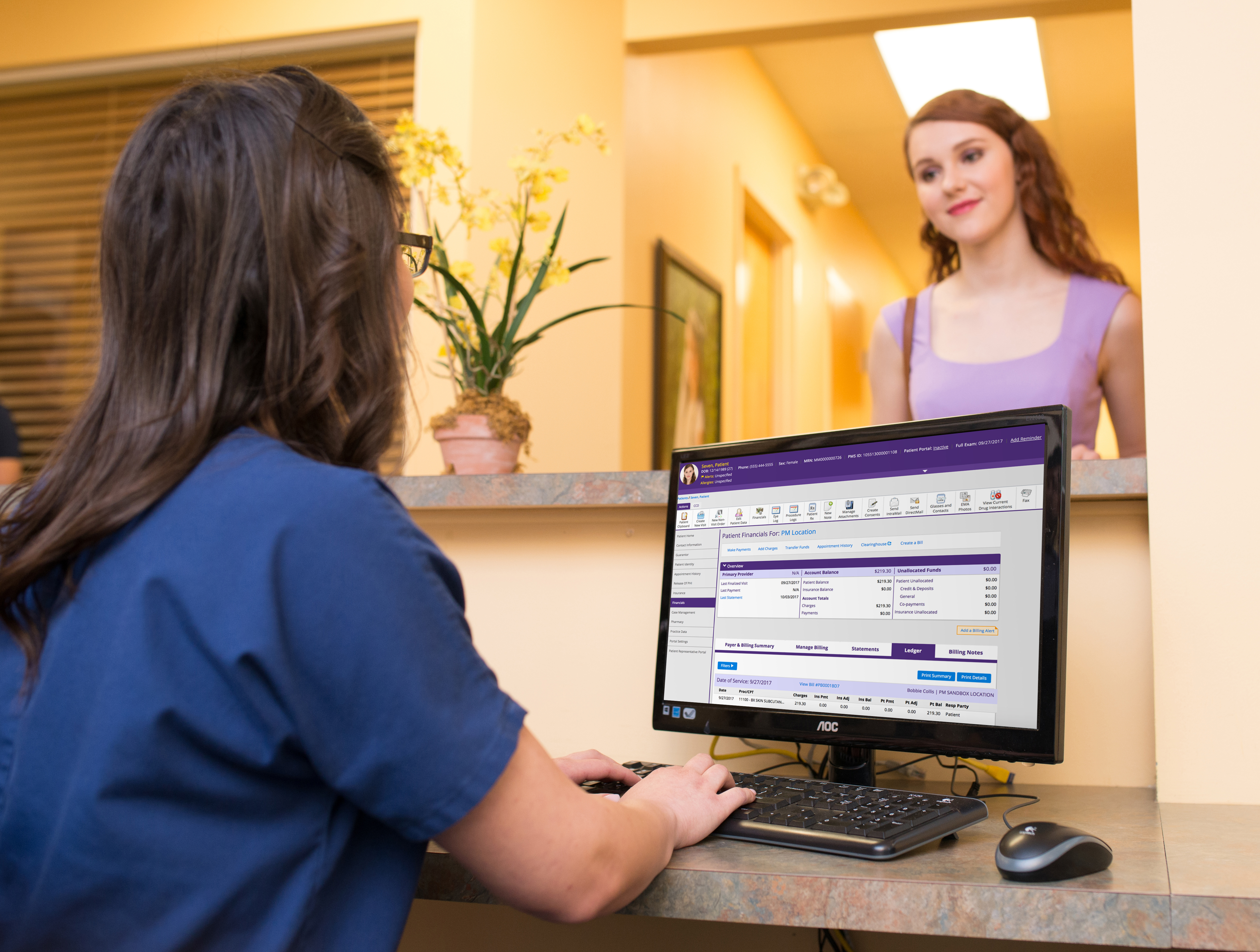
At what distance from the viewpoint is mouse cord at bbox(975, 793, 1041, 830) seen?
1045 millimetres

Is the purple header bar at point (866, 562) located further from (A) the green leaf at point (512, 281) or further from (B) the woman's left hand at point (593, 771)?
(A) the green leaf at point (512, 281)

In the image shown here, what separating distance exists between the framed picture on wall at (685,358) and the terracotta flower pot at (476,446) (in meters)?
1.43

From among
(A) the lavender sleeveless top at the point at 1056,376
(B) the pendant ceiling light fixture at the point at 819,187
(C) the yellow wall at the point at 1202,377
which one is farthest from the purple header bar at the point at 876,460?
(B) the pendant ceiling light fixture at the point at 819,187

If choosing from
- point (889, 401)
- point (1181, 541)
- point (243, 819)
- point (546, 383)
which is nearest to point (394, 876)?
point (243, 819)

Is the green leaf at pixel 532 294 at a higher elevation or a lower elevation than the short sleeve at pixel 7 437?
higher

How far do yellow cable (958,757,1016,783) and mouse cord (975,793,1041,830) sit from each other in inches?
1.7

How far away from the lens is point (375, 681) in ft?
1.99

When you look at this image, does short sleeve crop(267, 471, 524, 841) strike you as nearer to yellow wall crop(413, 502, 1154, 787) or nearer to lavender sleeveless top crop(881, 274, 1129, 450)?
yellow wall crop(413, 502, 1154, 787)

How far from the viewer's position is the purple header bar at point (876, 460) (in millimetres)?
979

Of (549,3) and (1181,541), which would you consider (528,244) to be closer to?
(549,3)

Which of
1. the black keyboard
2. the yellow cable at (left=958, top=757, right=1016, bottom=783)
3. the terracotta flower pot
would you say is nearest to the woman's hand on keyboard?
the black keyboard

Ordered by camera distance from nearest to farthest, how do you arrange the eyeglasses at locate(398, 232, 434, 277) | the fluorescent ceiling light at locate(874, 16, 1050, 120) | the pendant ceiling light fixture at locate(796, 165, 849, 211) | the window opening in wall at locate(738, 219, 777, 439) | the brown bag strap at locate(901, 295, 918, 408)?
1. the eyeglasses at locate(398, 232, 434, 277)
2. the brown bag strap at locate(901, 295, 918, 408)
3. the fluorescent ceiling light at locate(874, 16, 1050, 120)
4. the window opening in wall at locate(738, 219, 777, 439)
5. the pendant ceiling light fixture at locate(796, 165, 849, 211)

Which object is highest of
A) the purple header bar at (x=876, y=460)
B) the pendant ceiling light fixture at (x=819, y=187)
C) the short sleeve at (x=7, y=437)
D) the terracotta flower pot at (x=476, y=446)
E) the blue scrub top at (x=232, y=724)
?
the pendant ceiling light fixture at (x=819, y=187)

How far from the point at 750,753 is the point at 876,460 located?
39 centimetres
